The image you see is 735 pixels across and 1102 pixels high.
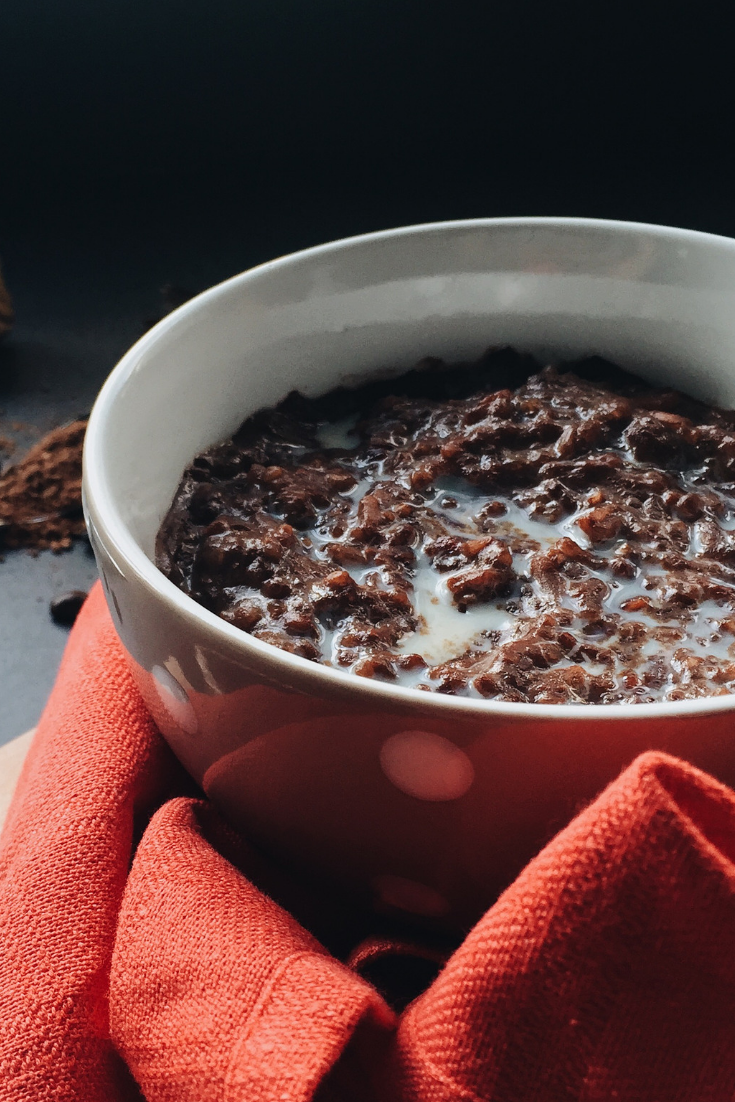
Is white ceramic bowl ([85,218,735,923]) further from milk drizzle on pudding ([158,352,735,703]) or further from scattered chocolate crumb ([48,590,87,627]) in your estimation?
scattered chocolate crumb ([48,590,87,627])

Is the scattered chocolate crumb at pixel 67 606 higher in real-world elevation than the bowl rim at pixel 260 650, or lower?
lower

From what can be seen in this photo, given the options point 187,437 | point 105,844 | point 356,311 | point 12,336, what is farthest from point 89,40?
point 105,844

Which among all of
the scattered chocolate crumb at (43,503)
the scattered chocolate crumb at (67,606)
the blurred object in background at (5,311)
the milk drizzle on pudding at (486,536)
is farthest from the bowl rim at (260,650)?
the blurred object in background at (5,311)

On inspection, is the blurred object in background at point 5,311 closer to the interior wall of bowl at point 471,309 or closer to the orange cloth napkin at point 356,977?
the interior wall of bowl at point 471,309

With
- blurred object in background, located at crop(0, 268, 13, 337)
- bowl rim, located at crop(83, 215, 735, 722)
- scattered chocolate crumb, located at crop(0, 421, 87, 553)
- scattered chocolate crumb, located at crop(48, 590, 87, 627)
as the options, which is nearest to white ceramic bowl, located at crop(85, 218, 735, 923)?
bowl rim, located at crop(83, 215, 735, 722)

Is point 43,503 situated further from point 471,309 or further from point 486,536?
point 486,536
